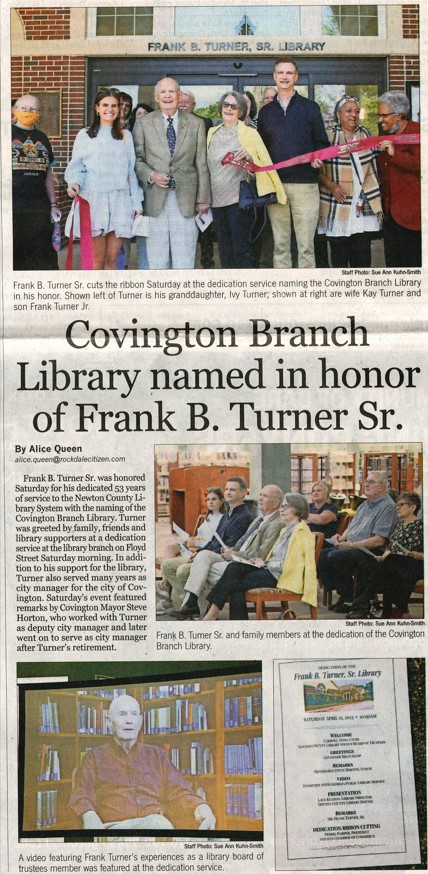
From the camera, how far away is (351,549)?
117 centimetres

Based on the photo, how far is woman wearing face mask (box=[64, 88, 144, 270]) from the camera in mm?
1185

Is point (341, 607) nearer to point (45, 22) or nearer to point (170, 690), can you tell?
point (170, 690)

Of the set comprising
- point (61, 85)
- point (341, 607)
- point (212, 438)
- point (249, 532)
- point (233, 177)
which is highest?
point (61, 85)

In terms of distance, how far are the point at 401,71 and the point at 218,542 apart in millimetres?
696

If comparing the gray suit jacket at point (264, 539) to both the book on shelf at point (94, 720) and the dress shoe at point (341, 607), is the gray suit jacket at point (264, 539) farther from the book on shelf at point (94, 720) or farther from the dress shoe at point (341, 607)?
the book on shelf at point (94, 720)

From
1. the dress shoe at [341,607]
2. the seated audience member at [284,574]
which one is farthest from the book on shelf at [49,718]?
the dress shoe at [341,607]

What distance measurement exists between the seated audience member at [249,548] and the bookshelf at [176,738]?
12 cm

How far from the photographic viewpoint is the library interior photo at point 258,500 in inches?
45.9

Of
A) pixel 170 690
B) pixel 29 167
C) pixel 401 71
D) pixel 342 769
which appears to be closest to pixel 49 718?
pixel 170 690

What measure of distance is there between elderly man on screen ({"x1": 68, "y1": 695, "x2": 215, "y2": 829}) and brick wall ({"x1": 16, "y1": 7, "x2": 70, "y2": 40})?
0.92 m

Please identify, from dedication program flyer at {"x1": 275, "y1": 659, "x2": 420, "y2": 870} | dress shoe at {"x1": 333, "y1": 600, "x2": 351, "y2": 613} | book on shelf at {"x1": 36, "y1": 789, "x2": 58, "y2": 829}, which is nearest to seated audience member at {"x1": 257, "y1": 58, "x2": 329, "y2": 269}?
dress shoe at {"x1": 333, "y1": 600, "x2": 351, "y2": 613}

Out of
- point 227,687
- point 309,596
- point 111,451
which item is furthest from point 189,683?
point 111,451

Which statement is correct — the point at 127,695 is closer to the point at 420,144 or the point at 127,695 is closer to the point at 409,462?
the point at 409,462

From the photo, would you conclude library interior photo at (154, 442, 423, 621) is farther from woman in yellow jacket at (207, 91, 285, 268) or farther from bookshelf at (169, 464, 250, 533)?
woman in yellow jacket at (207, 91, 285, 268)
